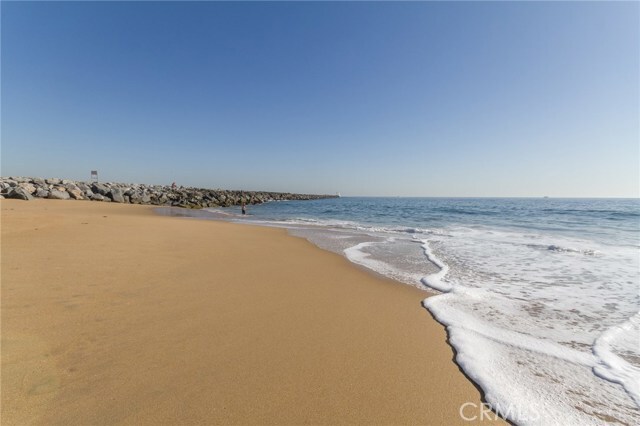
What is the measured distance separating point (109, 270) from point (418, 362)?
5.22 meters

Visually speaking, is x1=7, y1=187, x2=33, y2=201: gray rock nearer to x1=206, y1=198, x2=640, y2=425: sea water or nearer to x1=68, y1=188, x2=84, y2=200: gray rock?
x1=68, y1=188, x2=84, y2=200: gray rock

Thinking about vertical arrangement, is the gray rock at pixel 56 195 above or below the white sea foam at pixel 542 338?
above

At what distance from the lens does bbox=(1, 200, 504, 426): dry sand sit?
205 cm

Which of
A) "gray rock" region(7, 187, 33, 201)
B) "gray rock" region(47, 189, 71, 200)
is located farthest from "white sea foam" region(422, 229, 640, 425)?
"gray rock" region(47, 189, 71, 200)

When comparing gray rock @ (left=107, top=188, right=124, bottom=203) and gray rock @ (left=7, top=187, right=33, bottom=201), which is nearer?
gray rock @ (left=7, top=187, right=33, bottom=201)

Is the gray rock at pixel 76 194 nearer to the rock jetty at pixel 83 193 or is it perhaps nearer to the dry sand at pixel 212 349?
the rock jetty at pixel 83 193

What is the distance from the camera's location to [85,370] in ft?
7.75

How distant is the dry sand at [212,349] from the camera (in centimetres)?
205

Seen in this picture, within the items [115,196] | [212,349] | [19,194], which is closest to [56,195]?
[19,194]

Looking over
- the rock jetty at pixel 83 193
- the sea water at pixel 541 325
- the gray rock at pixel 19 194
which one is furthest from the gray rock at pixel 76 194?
the sea water at pixel 541 325

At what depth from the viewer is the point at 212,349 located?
2779 millimetres

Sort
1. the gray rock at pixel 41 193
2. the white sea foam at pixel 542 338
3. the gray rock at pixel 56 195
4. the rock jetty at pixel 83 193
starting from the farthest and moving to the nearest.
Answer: the gray rock at pixel 56 195 → the gray rock at pixel 41 193 → the rock jetty at pixel 83 193 → the white sea foam at pixel 542 338

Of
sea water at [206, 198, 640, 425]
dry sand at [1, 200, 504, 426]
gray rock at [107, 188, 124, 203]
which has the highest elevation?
gray rock at [107, 188, 124, 203]

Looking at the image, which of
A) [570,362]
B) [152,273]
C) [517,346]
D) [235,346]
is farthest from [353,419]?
[152,273]
